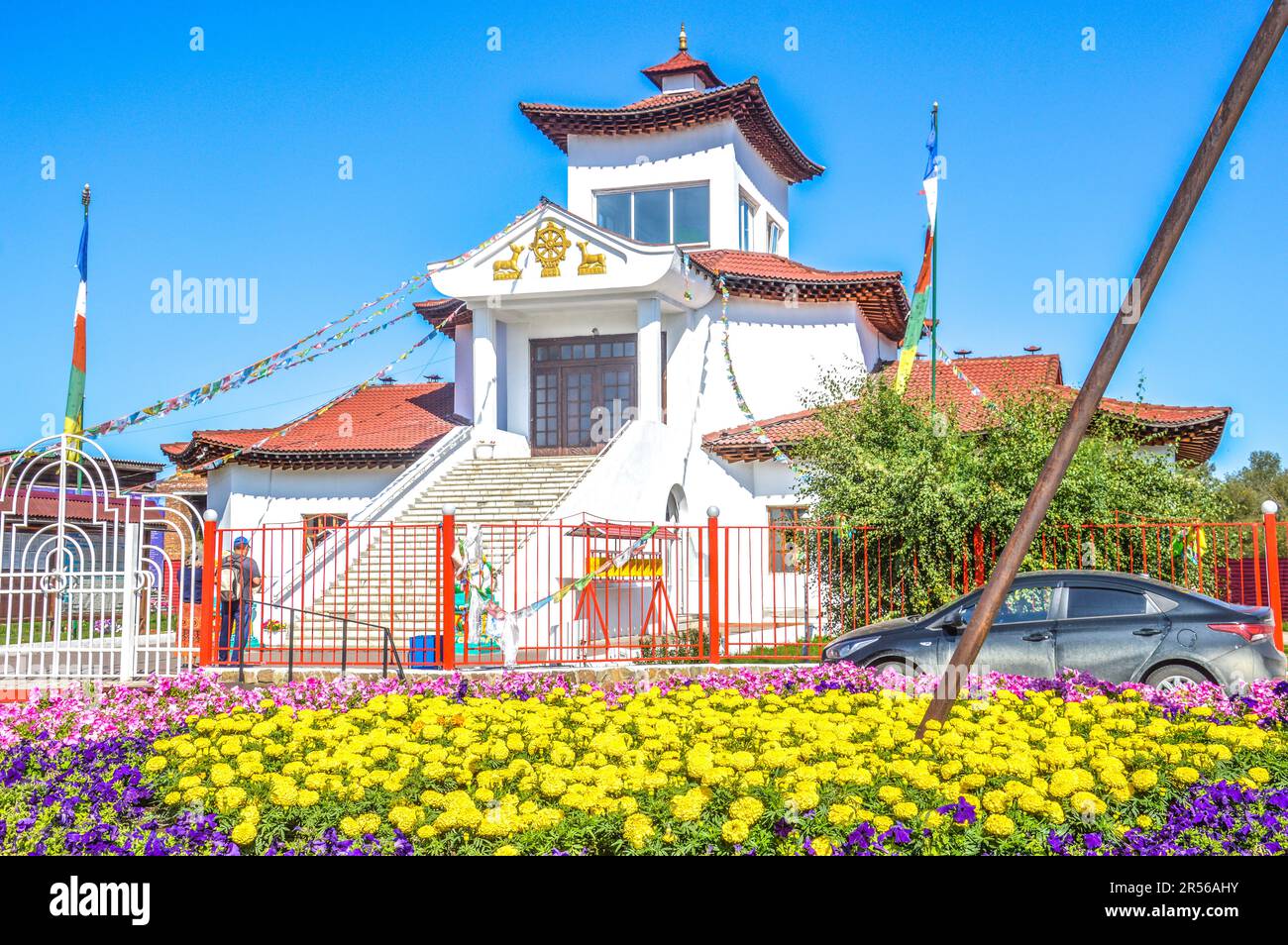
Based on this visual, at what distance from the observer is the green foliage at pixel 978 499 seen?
1329cm

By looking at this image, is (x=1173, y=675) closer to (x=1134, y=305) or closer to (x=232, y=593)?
(x=1134, y=305)

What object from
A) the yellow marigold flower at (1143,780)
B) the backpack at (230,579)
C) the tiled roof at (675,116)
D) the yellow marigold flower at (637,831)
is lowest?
the yellow marigold flower at (637,831)

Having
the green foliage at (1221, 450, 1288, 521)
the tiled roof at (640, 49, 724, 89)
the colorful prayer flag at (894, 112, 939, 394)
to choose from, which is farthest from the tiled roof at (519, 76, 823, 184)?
the green foliage at (1221, 450, 1288, 521)

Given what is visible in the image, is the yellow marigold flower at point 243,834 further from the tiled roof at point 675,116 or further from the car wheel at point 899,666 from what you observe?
the tiled roof at point 675,116

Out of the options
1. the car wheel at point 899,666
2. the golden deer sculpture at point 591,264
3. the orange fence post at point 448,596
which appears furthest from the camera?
the golden deer sculpture at point 591,264

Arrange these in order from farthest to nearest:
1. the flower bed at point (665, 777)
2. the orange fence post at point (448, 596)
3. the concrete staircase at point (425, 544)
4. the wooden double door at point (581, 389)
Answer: the wooden double door at point (581, 389)
the concrete staircase at point (425, 544)
the orange fence post at point (448, 596)
the flower bed at point (665, 777)

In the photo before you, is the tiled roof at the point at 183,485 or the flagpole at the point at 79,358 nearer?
the flagpole at the point at 79,358

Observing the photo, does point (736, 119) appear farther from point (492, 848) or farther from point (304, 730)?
point (492, 848)

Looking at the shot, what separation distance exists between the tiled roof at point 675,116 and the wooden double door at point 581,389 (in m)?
5.05

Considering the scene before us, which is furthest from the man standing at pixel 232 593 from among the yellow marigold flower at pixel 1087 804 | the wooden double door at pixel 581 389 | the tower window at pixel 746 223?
the tower window at pixel 746 223

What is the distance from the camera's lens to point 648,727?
22.2 ft

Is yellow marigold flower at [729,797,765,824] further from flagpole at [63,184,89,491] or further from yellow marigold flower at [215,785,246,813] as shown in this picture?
flagpole at [63,184,89,491]

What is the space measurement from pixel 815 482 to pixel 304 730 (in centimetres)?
949

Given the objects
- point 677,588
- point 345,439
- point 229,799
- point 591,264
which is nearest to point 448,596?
point 677,588
